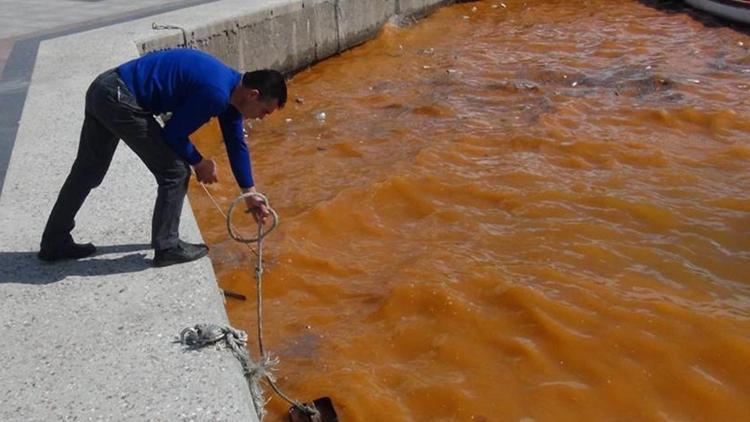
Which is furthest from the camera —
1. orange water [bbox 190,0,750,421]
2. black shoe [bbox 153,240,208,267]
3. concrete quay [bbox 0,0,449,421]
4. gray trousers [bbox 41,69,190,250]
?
orange water [bbox 190,0,750,421]

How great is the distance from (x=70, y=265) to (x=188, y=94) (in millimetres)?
1057

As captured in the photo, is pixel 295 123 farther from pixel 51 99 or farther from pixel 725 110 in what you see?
pixel 725 110

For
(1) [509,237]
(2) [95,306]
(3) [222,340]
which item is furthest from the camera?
A: (1) [509,237]

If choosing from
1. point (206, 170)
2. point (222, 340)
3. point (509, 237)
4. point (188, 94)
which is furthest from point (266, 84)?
point (509, 237)

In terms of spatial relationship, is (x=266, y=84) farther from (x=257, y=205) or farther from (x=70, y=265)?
(x=70, y=265)

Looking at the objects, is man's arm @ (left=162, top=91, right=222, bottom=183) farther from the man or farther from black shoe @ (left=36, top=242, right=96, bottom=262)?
black shoe @ (left=36, top=242, right=96, bottom=262)

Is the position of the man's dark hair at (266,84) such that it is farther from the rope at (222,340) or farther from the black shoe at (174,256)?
the rope at (222,340)

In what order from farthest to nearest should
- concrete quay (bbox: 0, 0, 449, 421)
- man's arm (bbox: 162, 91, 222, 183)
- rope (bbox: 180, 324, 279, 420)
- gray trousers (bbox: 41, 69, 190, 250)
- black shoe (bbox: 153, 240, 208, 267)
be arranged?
black shoe (bbox: 153, 240, 208, 267) < gray trousers (bbox: 41, 69, 190, 250) < man's arm (bbox: 162, 91, 222, 183) < rope (bbox: 180, 324, 279, 420) < concrete quay (bbox: 0, 0, 449, 421)

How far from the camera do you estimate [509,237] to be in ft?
19.2

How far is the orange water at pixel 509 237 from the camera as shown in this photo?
4.33 m

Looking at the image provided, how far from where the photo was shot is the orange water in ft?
14.2

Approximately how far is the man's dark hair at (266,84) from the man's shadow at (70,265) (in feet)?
3.39

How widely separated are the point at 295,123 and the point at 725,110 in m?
4.09

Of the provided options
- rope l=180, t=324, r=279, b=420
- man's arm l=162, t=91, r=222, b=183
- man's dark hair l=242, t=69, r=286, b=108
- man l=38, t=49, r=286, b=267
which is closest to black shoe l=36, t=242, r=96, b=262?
man l=38, t=49, r=286, b=267
